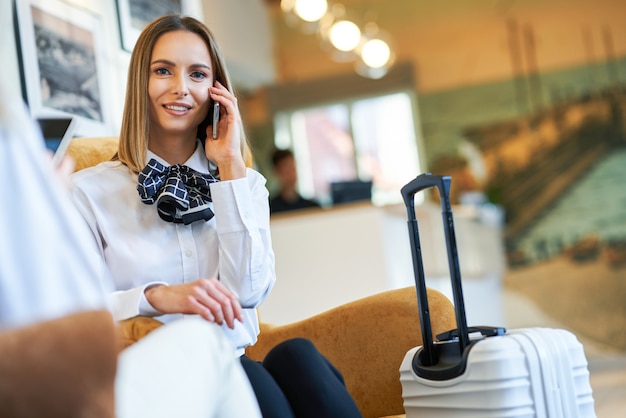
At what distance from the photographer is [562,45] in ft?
30.2

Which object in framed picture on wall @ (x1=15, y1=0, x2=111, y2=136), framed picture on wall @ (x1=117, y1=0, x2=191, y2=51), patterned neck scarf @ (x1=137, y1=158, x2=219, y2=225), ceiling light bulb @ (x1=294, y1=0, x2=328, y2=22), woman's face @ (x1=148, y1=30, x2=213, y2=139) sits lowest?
patterned neck scarf @ (x1=137, y1=158, x2=219, y2=225)

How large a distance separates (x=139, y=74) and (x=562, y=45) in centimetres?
810

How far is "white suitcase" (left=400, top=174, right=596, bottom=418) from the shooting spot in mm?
1452

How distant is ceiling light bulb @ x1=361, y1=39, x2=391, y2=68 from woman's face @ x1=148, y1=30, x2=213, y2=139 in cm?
540

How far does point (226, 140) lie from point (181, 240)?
233 mm

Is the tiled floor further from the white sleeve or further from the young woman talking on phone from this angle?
the white sleeve

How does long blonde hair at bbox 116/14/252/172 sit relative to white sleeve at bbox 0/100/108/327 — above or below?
above

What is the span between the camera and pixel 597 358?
28.5ft

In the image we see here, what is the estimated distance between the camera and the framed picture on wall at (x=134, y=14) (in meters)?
2.80

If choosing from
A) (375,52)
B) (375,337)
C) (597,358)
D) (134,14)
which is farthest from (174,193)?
(597,358)

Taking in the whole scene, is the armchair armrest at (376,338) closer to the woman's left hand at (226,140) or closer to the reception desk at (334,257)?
the woman's left hand at (226,140)

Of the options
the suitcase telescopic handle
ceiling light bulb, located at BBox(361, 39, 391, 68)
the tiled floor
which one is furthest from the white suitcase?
ceiling light bulb, located at BBox(361, 39, 391, 68)

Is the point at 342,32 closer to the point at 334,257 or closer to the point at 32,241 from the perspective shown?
the point at 334,257

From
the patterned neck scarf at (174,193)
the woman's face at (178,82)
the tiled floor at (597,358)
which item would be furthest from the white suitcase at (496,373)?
the tiled floor at (597,358)
